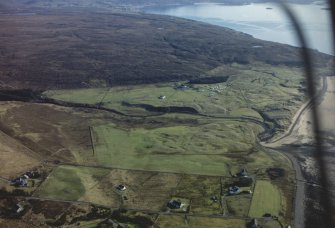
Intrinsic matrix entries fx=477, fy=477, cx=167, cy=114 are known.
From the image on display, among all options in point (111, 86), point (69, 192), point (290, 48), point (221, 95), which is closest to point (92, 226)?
point (69, 192)

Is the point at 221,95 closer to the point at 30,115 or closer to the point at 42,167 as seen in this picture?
the point at 30,115

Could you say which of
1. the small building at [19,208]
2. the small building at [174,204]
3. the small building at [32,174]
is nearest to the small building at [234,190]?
the small building at [174,204]

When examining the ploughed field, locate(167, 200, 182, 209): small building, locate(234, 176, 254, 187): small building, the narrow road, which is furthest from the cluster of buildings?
the narrow road

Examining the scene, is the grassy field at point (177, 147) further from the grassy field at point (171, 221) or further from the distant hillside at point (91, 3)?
the distant hillside at point (91, 3)

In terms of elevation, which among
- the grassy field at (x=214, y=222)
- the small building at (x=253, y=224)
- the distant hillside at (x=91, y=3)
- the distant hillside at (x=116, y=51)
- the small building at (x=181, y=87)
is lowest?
the distant hillside at (x=91, y=3)

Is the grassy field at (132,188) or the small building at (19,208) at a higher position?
the small building at (19,208)

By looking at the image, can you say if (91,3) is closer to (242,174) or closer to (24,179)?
(24,179)

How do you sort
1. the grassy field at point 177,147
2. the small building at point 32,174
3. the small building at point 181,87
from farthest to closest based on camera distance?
1. the small building at point 181,87
2. the grassy field at point 177,147
3. the small building at point 32,174
